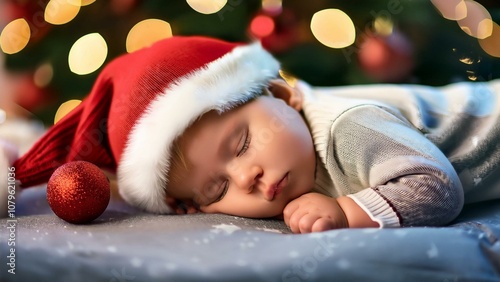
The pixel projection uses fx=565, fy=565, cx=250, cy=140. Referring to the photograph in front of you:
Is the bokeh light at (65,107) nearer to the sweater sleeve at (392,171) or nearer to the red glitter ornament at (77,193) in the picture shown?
the red glitter ornament at (77,193)

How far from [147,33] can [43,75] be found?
1.25 ft

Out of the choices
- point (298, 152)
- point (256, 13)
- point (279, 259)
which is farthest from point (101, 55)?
point (279, 259)

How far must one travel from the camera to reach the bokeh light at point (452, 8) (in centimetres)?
162

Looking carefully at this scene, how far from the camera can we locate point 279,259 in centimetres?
74

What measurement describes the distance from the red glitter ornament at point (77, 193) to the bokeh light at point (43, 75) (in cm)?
100

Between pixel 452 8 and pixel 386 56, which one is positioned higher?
pixel 452 8

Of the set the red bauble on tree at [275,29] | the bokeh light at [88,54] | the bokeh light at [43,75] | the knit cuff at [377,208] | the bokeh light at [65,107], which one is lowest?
the bokeh light at [65,107]

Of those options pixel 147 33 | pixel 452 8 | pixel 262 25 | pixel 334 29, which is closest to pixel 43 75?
pixel 147 33

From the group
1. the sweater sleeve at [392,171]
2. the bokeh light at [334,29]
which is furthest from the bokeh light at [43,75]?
the sweater sleeve at [392,171]

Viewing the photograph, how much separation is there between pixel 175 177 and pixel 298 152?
23 centimetres

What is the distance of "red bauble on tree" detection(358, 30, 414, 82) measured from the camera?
169cm

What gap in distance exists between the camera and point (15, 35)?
73.4 inches

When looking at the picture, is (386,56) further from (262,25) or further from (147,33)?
(147,33)

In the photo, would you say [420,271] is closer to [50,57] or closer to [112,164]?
[112,164]
